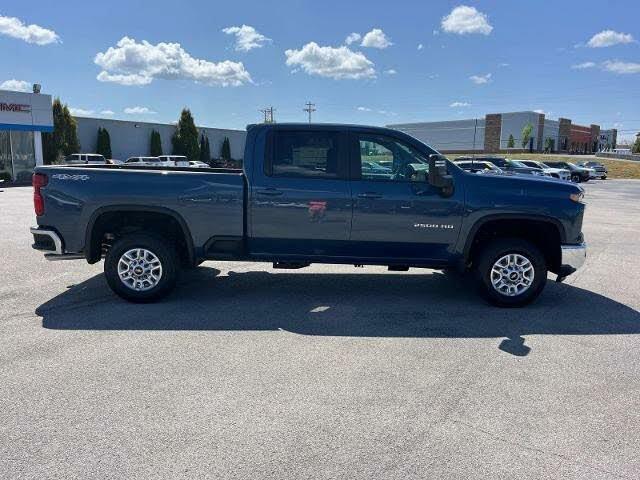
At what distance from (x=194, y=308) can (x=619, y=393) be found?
4129mm

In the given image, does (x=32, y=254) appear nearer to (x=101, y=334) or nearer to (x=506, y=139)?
(x=101, y=334)

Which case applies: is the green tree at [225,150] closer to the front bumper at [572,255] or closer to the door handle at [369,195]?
the door handle at [369,195]

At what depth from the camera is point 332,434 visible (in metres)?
3.21

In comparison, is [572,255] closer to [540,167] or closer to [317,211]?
[317,211]

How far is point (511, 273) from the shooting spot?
231 inches

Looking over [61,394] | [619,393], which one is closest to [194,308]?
[61,394]

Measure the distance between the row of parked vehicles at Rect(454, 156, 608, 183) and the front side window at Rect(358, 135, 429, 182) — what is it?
21.5 metres

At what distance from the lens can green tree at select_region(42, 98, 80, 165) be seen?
33.7 m

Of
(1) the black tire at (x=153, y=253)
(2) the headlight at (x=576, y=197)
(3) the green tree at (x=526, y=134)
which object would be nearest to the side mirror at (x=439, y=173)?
(2) the headlight at (x=576, y=197)

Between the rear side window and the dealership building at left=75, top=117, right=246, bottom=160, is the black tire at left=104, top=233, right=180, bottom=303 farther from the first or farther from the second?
the dealership building at left=75, top=117, right=246, bottom=160

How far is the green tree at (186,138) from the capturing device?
151 feet

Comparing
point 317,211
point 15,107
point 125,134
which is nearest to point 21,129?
point 15,107

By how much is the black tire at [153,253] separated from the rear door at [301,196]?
94 centimetres

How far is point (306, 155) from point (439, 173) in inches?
58.3
